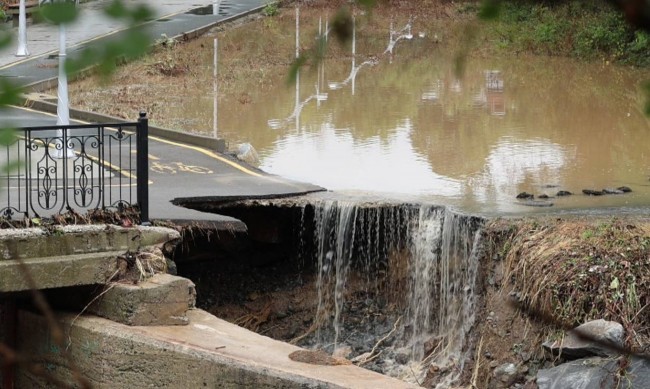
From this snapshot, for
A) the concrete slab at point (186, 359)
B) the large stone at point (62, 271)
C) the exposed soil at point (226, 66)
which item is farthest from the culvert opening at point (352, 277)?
the exposed soil at point (226, 66)

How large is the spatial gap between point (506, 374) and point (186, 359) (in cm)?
334

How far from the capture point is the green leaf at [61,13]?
1755mm

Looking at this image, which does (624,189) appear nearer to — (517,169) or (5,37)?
(517,169)

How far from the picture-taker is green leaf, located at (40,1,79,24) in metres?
1.75

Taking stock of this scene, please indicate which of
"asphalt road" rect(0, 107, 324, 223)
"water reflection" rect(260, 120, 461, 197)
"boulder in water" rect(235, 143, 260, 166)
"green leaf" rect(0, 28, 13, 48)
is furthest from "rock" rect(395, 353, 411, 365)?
"green leaf" rect(0, 28, 13, 48)

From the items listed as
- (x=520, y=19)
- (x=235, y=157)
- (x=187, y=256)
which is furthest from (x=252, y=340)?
(x=520, y=19)

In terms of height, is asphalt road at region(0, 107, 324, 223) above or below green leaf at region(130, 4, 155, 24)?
below

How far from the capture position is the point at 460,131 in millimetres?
20250

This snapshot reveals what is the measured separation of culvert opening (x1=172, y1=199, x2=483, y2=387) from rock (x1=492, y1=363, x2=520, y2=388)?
1121 millimetres

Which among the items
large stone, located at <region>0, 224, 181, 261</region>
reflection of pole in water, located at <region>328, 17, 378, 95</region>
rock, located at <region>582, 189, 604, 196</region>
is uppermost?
reflection of pole in water, located at <region>328, 17, 378, 95</region>

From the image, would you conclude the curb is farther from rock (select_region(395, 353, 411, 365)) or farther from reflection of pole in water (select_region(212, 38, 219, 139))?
rock (select_region(395, 353, 411, 365))

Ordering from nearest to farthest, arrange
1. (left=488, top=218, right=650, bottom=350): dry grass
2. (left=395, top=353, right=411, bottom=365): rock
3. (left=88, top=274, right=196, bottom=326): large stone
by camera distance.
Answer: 1. (left=88, top=274, right=196, bottom=326): large stone
2. (left=488, top=218, right=650, bottom=350): dry grass
3. (left=395, top=353, right=411, bottom=365): rock

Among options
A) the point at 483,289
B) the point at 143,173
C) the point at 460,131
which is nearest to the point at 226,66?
the point at 460,131

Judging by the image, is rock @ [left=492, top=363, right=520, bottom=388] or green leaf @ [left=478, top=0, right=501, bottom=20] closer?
green leaf @ [left=478, top=0, right=501, bottom=20]
